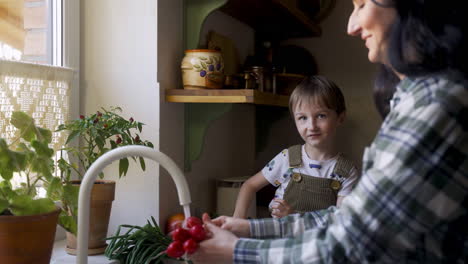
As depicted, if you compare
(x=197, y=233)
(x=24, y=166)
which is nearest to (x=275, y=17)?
(x=24, y=166)

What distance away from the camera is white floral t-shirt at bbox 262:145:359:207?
1517 mm

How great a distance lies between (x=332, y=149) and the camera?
157cm

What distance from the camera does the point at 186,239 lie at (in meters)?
0.76

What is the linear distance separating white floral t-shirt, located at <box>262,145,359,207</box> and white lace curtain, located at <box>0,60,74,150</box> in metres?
0.64

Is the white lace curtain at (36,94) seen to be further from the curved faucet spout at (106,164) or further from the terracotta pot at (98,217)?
the curved faucet spout at (106,164)

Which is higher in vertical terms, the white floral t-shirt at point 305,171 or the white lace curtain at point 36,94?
the white lace curtain at point 36,94

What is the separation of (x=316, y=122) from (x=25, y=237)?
863mm

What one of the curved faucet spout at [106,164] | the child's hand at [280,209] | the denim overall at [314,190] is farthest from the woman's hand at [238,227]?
the denim overall at [314,190]

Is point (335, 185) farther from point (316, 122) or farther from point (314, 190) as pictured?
point (316, 122)

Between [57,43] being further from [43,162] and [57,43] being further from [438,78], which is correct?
[438,78]

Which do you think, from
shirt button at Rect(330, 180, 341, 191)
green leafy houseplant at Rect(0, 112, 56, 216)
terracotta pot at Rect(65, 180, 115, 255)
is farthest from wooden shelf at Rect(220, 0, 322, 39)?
green leafy houseplant at Rect(0, 112, 56, 216)

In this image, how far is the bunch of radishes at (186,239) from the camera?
29.0 inches

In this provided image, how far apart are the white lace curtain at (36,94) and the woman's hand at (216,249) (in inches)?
26.2

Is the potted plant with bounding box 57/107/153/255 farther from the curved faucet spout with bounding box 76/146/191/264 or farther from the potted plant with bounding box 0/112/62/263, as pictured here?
the curved faucet spout with bounding box 76/146/191/264
